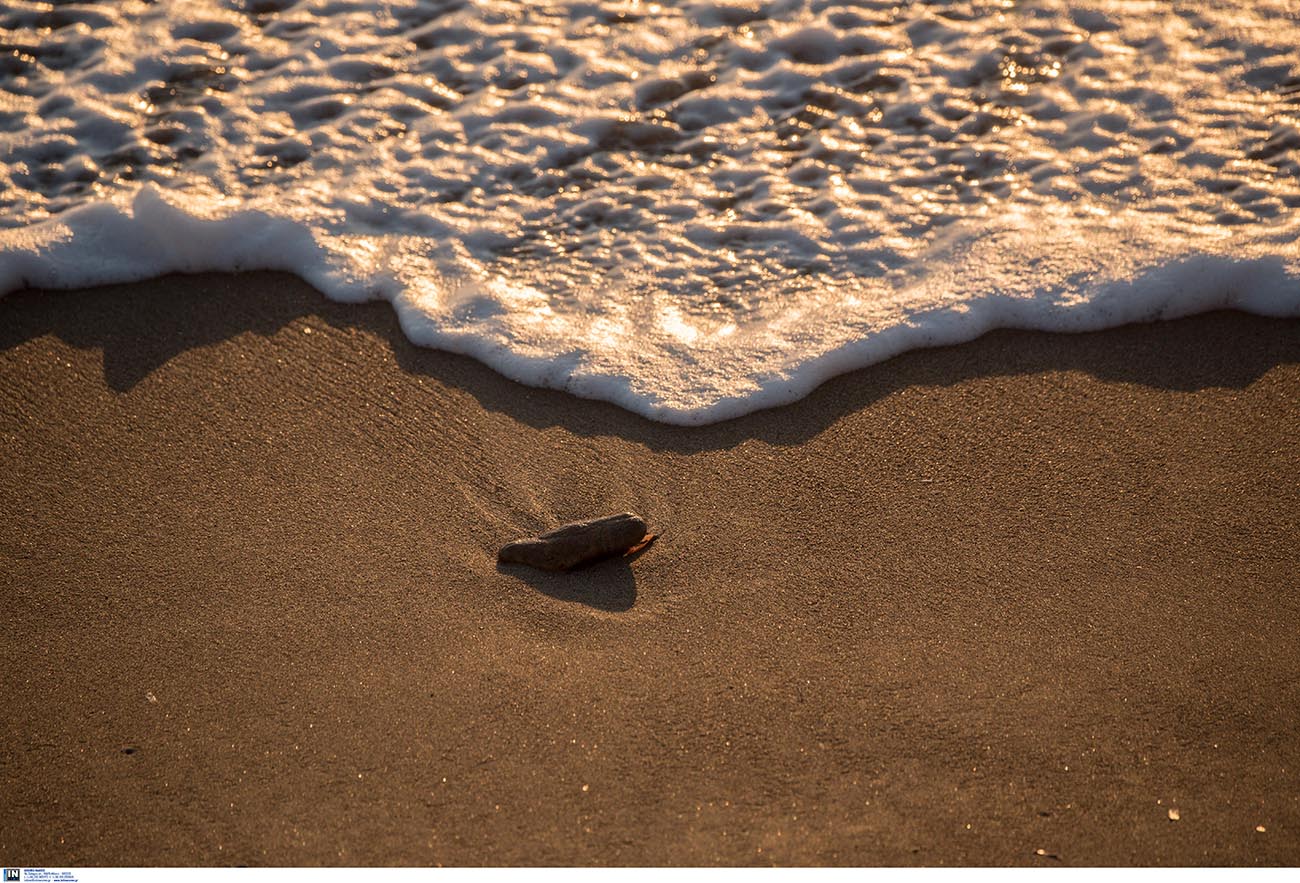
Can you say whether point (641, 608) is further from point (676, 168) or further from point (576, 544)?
point (676, 168)

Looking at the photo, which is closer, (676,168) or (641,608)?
(641,608)

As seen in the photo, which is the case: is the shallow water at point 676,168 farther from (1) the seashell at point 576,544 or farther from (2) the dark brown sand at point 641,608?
(1) the seashell at point 576,544

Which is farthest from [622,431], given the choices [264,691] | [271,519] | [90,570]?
[90,570]

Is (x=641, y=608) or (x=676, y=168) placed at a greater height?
(x=676, y=168)

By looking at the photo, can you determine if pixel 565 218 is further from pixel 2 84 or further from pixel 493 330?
pixel 2 84

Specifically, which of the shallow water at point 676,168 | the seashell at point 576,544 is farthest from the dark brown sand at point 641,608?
the shallow water at point 676,168

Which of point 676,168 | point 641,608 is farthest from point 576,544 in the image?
point 676,168
